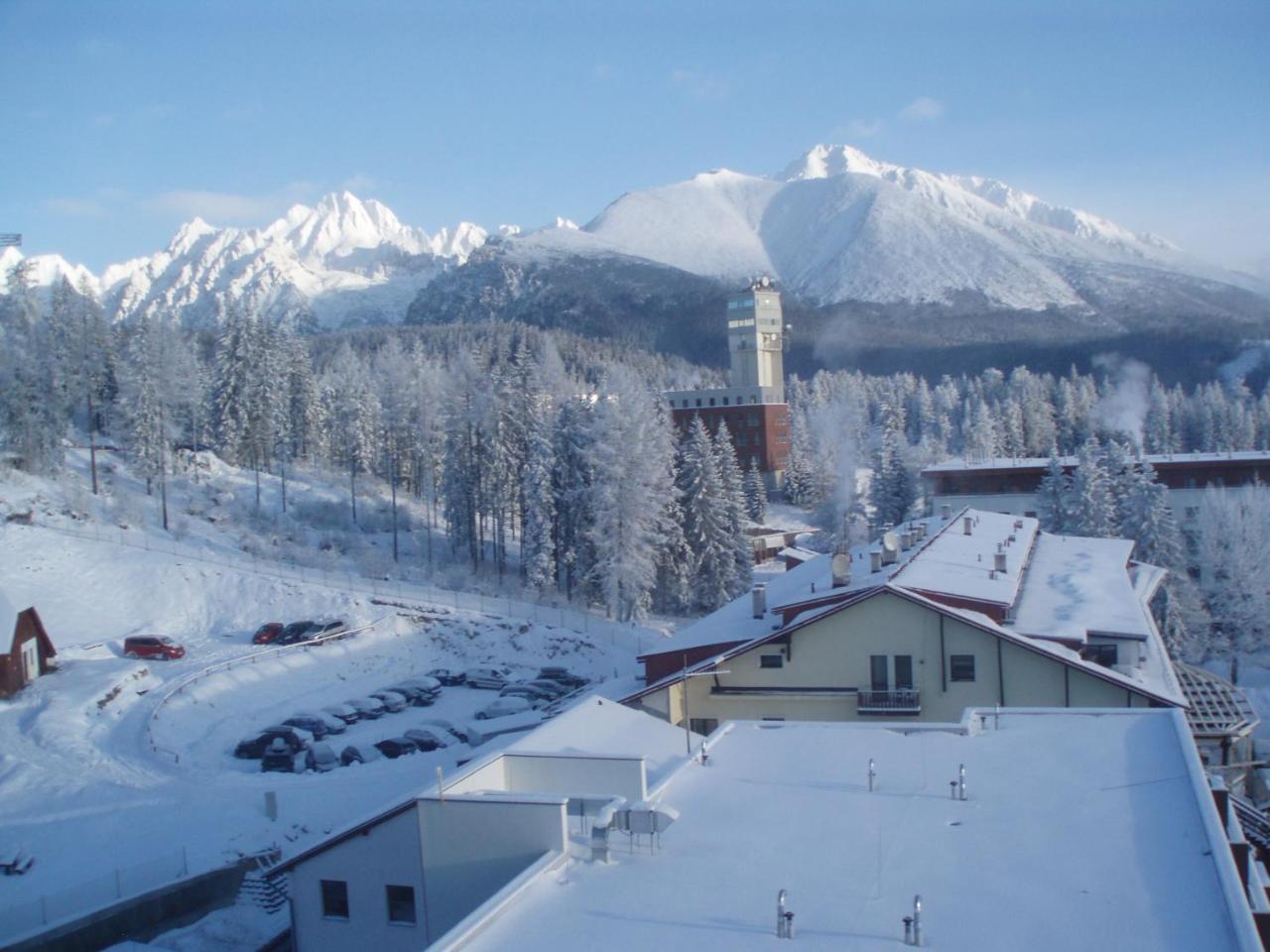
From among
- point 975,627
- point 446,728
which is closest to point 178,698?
point 446,728

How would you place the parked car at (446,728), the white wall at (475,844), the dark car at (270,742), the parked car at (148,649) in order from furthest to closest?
the parked car at (148,649) → the parked car at (446,728) → the dark car at (270,742) → the white wall at (475,844)

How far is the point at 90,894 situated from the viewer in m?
17.7

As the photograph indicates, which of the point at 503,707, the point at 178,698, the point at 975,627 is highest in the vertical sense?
the point at 975,627

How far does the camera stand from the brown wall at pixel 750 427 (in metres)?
83.9

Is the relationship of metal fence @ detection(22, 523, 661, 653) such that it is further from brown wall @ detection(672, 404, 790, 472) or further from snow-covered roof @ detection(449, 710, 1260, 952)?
brown wall @ detection(672, 404, 790, 472)

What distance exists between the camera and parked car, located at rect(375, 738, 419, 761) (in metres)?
27.2

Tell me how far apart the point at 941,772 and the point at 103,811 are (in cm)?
1756

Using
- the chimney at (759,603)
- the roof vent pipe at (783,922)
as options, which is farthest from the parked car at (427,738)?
the roof vent pipe at (783,922)

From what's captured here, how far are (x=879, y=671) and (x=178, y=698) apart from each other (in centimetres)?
1943

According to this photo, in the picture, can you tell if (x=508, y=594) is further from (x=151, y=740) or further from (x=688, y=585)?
(x=151, y=740)

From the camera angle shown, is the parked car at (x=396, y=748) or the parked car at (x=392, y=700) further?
the parked car at (x=392, y=700)

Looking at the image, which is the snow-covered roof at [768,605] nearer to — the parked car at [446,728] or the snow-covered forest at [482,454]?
the parked car at [446,728]

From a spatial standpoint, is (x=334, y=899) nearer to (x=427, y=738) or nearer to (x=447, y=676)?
(x=427, y=738)

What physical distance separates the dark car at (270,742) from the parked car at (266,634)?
7857 mm
